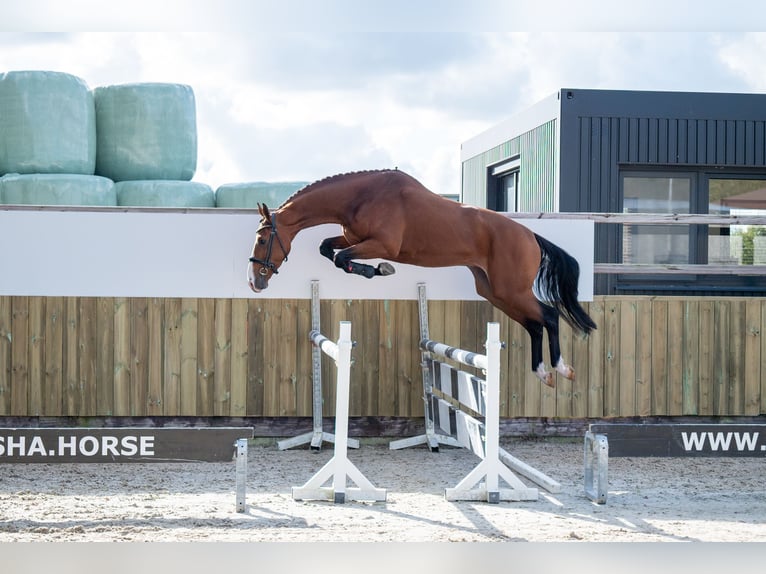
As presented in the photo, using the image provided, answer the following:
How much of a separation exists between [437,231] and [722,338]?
2943 mm

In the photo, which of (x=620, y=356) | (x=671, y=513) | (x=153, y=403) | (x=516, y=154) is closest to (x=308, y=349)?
(x=153, y=403)

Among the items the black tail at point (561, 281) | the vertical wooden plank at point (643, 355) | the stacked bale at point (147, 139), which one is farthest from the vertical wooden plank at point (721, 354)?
the stacked bale at point (147, 139)

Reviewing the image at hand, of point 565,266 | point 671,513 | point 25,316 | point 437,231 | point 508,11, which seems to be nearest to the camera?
point 508,11

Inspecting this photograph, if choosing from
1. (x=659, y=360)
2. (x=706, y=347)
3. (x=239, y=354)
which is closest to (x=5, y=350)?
(x=239, y=354)

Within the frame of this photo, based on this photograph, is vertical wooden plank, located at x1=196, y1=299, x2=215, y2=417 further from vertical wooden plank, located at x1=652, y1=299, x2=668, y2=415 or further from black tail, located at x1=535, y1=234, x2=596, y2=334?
vertical wooden plank, located at x1=652, y1=299, x2=668, y2=415

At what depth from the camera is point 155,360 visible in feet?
20.8

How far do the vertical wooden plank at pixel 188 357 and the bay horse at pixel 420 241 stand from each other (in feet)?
5.00

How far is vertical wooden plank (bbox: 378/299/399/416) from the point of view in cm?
650

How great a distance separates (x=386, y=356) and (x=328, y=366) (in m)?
0.43

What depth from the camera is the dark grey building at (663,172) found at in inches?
303

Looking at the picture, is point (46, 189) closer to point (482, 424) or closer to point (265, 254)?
point (265, 254)

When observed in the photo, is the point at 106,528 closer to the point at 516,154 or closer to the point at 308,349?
the point at 308,349

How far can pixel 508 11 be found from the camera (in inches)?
118

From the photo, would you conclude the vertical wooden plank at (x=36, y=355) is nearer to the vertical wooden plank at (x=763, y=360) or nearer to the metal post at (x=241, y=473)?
the metal post at (x=241, y=473)
